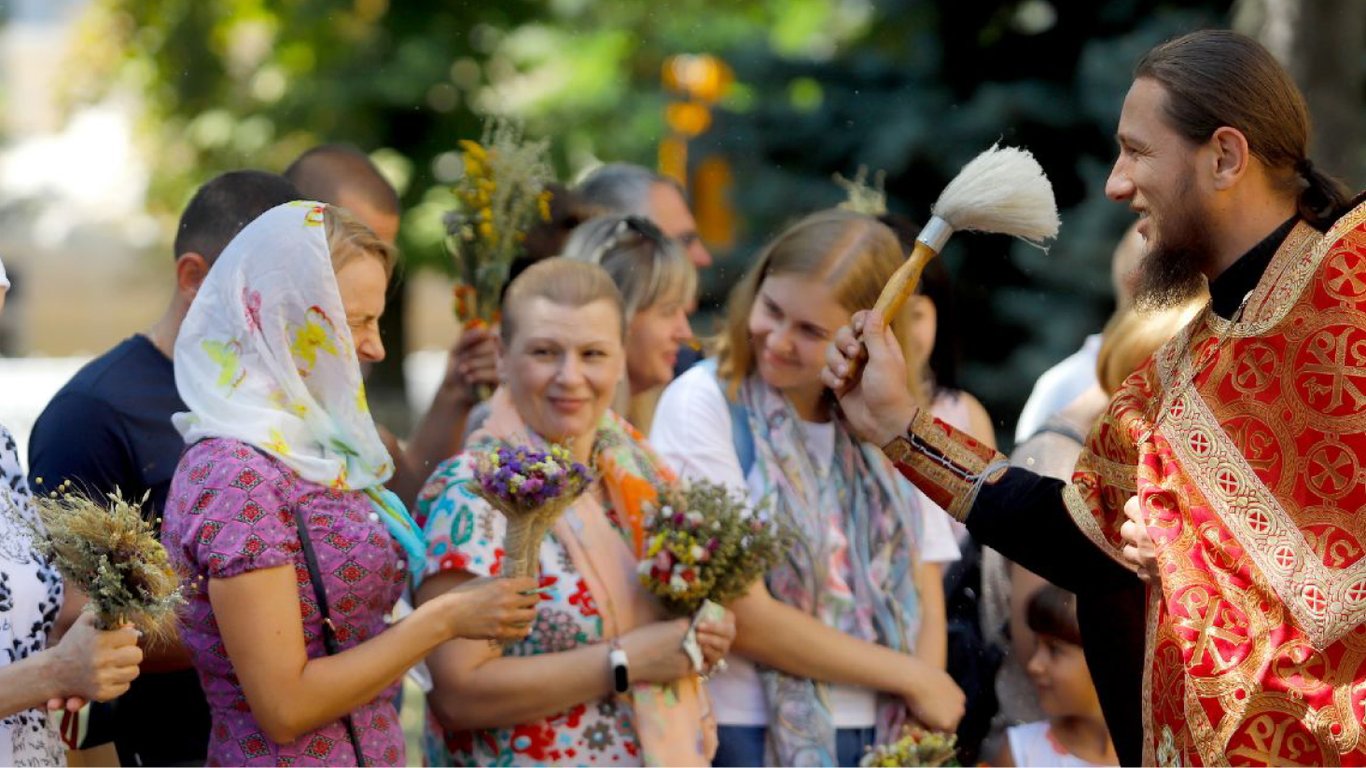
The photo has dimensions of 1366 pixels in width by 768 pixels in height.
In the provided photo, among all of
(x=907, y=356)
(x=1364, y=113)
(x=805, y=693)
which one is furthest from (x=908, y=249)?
(x=1364, y=113)

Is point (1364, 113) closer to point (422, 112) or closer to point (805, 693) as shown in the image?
point (805, 693)

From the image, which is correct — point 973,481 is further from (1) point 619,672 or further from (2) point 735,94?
(2) point 735,94

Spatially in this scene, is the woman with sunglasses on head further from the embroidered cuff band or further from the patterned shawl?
the embroidered cuff band

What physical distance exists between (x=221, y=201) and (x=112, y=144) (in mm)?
15918

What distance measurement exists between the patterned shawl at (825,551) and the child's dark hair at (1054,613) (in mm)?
389

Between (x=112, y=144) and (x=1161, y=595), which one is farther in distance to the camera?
(x=112, y=144)

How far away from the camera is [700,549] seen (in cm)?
404

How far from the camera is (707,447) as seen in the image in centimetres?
463

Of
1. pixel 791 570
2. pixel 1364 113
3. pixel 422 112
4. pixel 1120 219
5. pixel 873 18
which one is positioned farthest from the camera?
pixel 422 112

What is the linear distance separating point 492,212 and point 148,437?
1497mm

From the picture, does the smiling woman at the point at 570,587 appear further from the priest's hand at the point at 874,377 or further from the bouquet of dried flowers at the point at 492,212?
Answer: the bouquet of dried flowers at the point at 492,212

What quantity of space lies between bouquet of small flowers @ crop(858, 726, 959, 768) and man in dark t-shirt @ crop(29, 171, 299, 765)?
165 cm

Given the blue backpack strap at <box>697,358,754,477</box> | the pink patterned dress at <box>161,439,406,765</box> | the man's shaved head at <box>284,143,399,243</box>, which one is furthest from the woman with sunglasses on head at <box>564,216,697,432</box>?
the pink patterned dress at <box>161,439,406,765</box>

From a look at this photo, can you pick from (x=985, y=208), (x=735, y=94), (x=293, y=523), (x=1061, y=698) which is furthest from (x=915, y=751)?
(x=735, y=94)
